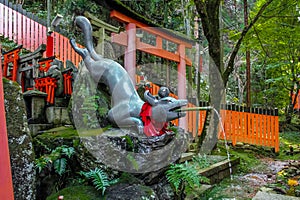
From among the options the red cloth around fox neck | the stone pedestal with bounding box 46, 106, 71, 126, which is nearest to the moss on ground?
the red cloth around fox neck

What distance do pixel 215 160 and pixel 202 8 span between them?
12.2 feet

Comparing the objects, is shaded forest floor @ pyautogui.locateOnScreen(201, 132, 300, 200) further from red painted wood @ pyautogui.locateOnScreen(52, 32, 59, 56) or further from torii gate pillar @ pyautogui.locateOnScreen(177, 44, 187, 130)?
red painted wood @ pyautogui.locateOnScreen(52, 32, 59, 56)

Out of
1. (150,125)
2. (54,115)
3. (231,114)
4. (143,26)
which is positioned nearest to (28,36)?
(143,26)

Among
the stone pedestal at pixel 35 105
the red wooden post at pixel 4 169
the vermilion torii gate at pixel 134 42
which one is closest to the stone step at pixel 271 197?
the vermilion torii gate at pixel 134 42

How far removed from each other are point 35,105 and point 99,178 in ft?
8.49

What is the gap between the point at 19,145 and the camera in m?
2.68

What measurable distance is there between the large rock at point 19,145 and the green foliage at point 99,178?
0.60 metres

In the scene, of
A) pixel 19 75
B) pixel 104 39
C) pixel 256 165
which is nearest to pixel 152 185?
pixel 104 39

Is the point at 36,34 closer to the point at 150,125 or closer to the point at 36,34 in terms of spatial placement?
the point at 36,34

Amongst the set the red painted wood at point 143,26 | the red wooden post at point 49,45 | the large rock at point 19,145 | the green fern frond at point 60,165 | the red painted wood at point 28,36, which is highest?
the red painted wood at point 28,36

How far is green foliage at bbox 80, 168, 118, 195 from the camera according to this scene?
2957 mm

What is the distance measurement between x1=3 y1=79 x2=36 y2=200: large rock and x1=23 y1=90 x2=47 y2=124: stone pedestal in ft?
7.10

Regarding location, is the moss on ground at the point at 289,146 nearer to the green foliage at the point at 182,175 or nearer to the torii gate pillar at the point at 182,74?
the torii gate pillar at the point at 182,74

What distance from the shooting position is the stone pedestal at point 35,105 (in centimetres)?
489
